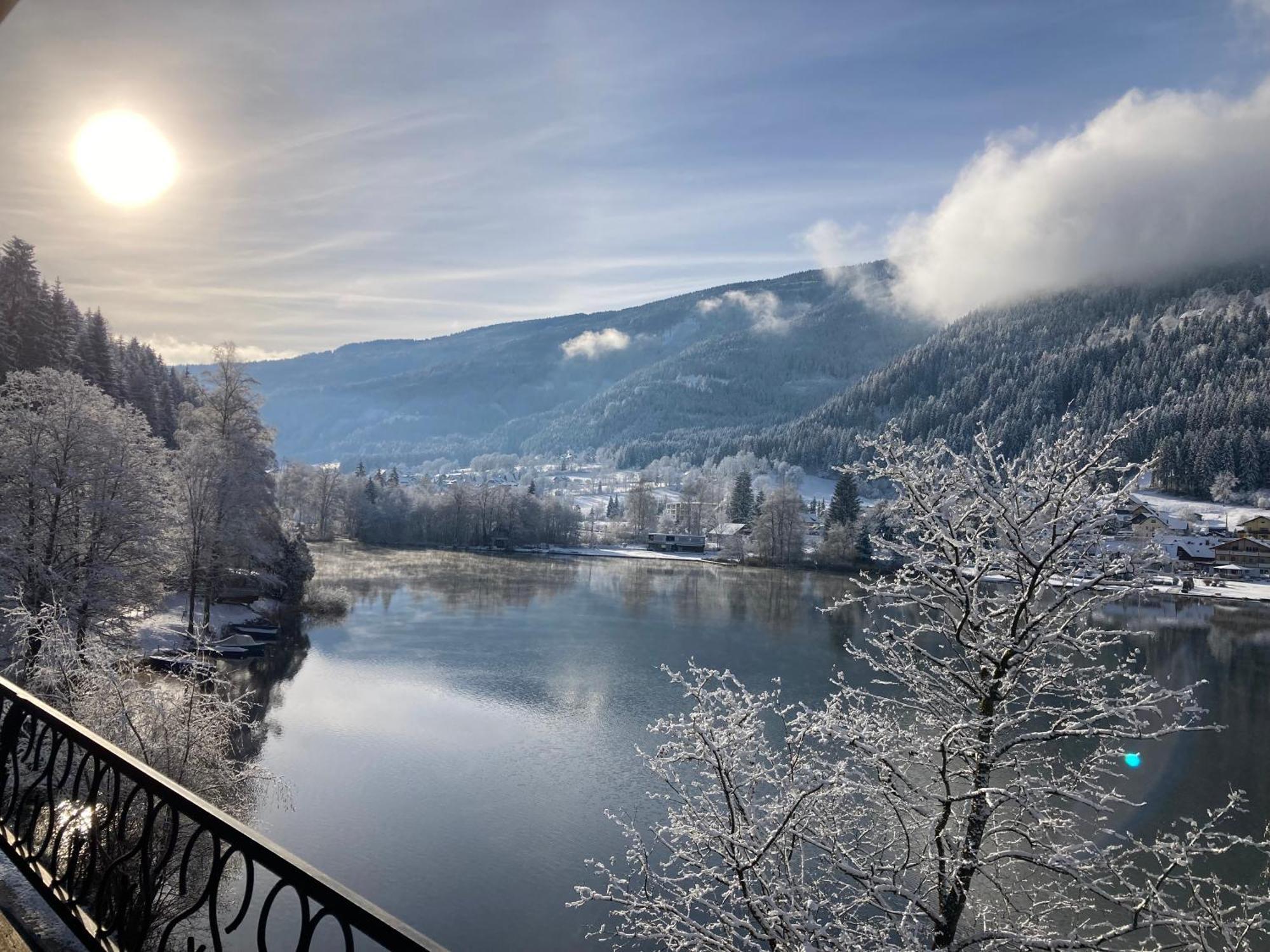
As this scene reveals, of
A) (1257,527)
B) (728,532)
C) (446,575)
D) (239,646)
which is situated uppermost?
(1257,527)

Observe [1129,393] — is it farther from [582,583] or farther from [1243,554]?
[582,583]

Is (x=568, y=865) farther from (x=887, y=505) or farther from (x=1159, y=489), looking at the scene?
(x=1159, y=489)

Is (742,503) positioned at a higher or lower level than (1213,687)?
higher

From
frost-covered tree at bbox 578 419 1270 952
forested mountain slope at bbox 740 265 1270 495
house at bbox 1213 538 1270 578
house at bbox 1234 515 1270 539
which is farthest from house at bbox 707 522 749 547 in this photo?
frost-covered tree at bbox 578 419 1270 952

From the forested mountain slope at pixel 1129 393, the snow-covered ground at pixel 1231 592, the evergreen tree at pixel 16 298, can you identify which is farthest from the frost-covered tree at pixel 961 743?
the forested mountain slope at pixel 1129 393

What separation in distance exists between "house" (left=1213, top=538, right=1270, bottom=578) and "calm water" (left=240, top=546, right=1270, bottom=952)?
109 feet

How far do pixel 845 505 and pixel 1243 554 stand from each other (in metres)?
44.1

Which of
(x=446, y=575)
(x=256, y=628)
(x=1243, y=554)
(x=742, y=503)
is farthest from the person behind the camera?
(x=742, y=503)

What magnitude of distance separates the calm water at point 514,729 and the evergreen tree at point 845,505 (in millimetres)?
29558

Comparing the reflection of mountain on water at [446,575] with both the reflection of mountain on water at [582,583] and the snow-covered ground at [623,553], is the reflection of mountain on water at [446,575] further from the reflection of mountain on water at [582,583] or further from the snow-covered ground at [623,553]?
the snow-covered ground at [623,553]

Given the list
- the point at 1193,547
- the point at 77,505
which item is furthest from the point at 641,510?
the point at 77,505

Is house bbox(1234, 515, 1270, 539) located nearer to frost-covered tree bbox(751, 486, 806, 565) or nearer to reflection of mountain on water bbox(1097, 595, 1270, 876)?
reflection of mountain on water bbox(1097, 595, 1270, 876)

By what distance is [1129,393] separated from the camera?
496ft

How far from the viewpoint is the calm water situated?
16.1 meters
